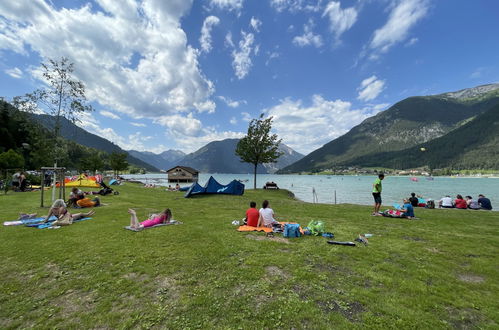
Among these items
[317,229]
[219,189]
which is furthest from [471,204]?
[219,189]

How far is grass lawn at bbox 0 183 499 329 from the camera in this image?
4.00 metres

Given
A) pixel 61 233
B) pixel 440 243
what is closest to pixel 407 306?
pixel 440 243

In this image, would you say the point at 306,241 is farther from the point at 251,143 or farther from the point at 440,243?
the point at 251,143

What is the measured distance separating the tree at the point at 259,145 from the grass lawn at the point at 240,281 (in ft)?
79.5

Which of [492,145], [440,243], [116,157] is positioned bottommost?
[440,243]

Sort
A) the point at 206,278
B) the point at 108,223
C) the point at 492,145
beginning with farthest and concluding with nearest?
1. the point at 492,145
2. the point at 108,223
3. the point at 206,278

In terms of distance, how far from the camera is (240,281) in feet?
17.3

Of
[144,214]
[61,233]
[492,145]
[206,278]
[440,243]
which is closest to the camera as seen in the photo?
[206,278]

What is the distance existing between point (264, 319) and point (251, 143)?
30.0m

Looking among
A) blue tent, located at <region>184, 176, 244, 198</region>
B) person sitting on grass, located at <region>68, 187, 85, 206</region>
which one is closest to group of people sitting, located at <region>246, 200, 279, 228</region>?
person sitting on grass, located at <region>68, 187, 85, 206</region>

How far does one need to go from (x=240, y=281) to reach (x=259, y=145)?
93.2ft

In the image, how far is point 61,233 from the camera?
9.18 meters

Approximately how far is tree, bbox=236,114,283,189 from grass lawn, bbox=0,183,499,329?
2424 cm

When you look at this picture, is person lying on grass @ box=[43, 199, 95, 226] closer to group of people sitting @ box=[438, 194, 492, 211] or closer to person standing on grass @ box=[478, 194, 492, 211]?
group of people sitting @ box=[438, 194, 492, 211]
